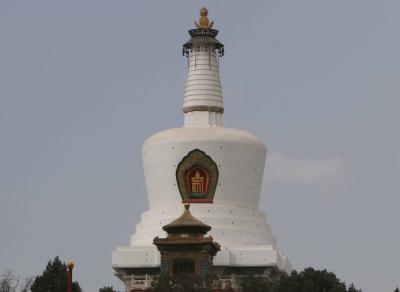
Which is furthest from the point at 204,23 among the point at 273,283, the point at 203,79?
the point at 273,283

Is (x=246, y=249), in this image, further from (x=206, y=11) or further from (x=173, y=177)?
(x=206, y=11)

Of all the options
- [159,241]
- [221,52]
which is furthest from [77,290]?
[221,52]

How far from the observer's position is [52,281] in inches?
3019

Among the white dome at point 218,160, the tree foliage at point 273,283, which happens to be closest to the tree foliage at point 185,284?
the tree foliage at point 273,283

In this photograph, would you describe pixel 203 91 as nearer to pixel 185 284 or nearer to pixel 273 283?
pixel 273 283

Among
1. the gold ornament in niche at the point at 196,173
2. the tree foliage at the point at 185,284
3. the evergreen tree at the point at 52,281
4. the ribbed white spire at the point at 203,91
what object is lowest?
the tree foliage at the point at 185,284

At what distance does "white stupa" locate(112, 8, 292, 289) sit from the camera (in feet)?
271

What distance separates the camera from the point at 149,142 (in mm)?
86250

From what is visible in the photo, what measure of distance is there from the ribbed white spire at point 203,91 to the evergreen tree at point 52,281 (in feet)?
41.3

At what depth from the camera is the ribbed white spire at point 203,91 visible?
283 feet

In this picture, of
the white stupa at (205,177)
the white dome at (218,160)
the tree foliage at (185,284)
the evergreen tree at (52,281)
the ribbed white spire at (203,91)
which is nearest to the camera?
the tree foliage at (185,284)

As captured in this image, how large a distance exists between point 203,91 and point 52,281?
14373mm

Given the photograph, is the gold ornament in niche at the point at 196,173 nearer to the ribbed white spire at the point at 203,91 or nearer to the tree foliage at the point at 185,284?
the ribbed white spire at the point at 203,91

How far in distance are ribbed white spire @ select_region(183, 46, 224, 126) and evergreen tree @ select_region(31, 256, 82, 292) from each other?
41.3ft
